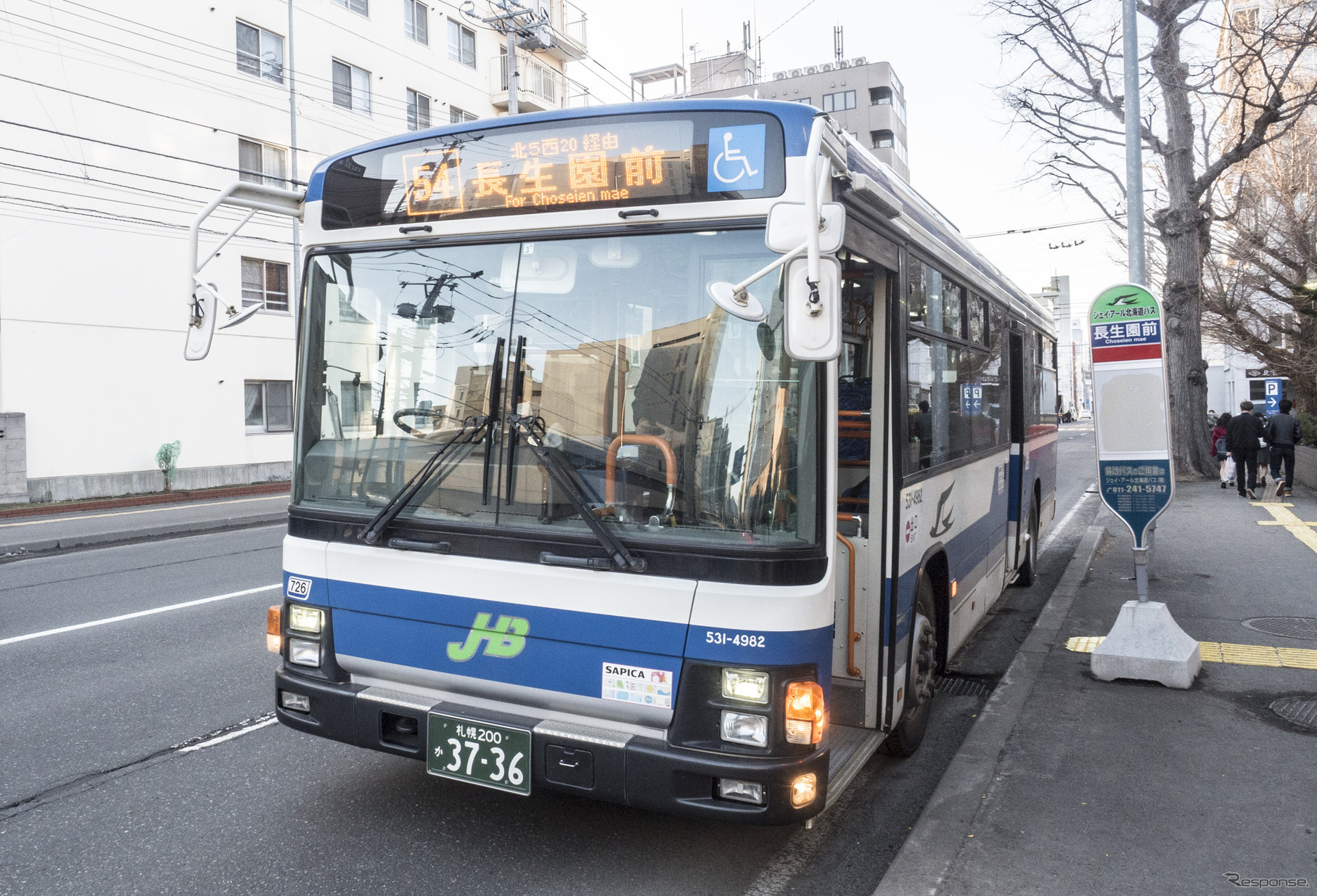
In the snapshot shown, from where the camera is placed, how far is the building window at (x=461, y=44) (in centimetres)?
3384

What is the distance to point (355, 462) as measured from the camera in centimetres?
416

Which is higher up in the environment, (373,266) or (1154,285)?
(1154,285)

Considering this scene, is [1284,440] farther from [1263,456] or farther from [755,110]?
[755,110]

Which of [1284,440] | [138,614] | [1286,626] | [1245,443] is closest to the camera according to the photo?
[1286,626]

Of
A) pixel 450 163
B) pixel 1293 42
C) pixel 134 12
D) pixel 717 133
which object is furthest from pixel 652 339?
pixel 134 12

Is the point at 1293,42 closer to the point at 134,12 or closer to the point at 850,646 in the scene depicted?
the point at 850,646

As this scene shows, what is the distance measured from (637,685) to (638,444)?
0.89 metres

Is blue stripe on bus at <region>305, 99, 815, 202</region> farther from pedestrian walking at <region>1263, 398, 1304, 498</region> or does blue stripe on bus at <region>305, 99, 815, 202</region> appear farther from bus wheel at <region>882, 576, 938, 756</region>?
pedestrian walking at <region>1263, 398, 1304, 498</region>

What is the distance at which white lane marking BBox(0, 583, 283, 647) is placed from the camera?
7.73m

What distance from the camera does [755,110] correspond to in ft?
11.6

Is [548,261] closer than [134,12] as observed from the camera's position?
Yes

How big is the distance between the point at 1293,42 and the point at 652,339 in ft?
44.1

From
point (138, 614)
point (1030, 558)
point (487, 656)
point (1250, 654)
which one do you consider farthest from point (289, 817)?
point (1030, 558)

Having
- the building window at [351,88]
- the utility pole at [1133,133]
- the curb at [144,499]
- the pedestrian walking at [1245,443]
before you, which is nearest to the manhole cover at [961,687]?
the utility pole at [1133,133]
